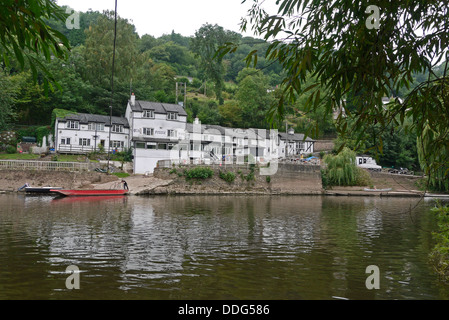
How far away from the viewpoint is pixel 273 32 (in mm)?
4988

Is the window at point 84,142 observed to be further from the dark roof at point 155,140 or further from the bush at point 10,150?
the dark roof at point 155,140

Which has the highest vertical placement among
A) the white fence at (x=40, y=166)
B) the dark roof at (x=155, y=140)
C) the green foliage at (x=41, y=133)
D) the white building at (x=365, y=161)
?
the green foliage at (x=41, y=133)

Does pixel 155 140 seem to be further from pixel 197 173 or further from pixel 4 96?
pixel 4 96

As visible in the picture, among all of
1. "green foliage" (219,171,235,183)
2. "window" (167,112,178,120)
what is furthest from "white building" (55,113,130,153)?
"green foliage" (219,171,235,183)

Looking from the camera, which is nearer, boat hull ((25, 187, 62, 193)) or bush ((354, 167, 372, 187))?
boat hull ((25, 187, 62, 193))

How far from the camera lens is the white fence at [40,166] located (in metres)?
39.0

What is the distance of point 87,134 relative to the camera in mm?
55375

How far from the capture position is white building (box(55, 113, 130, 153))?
53250 millimetres

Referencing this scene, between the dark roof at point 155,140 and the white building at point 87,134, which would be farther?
the white building at point 87,134

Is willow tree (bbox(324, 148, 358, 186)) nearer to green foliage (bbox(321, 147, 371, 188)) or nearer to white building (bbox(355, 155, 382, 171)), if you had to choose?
green foliage (bbox(321, 147, 371, 188))

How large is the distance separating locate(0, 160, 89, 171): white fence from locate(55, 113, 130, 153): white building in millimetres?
10760

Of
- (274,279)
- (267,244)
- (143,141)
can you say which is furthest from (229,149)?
(274,279)

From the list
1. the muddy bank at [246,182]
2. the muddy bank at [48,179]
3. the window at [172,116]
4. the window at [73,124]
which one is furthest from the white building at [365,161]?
the window at [73,124]
